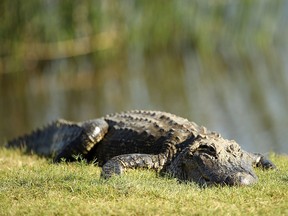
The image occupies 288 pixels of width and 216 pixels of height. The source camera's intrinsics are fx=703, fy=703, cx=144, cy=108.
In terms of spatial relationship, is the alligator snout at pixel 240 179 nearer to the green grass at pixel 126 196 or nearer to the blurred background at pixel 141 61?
the green grass at pixel 126 196

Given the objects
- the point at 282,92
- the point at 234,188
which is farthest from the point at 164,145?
the point at 282,92

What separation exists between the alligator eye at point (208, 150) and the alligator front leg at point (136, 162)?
0.56 metres

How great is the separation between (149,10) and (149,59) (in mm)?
3002

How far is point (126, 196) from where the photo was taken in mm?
5895

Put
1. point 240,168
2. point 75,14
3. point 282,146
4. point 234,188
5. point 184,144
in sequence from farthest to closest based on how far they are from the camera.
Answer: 1. point 75,14
2. point 282,146
3. point 184,144
4. point 240,168
5. point 234,188

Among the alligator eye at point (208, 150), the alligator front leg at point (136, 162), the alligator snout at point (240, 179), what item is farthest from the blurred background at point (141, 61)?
the alligator snout at point (240, 179)

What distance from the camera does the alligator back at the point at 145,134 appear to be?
7.77m

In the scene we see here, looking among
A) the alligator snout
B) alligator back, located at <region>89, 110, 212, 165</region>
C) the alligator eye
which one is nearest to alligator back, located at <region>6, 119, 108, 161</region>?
alligator back, located at <region>89, 110, 212, 165</region>

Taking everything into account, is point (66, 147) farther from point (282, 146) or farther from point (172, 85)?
point (172, 85)

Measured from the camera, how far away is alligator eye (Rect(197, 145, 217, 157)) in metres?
7.02

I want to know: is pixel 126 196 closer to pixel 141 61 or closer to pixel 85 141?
pixel 85 141

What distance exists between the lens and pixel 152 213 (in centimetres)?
541

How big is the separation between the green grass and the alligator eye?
0.51 meters

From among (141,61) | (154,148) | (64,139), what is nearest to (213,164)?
(154,148)
